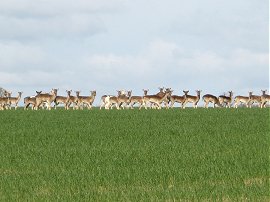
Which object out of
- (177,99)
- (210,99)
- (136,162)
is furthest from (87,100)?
(136,162)

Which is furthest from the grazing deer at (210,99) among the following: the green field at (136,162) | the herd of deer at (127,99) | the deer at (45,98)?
the green field at (136,162)

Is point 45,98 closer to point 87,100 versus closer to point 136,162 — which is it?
point 87,100

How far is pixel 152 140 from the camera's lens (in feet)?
83.3

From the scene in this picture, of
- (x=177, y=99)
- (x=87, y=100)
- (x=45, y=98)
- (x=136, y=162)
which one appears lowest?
(x=136, y=162)

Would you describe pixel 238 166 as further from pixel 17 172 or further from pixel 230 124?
pixel 230 124

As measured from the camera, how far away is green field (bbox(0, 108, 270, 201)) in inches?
538

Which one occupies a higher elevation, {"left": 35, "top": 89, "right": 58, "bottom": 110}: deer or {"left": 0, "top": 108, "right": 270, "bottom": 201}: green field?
{"left": 35, "top": 89, "right": 58, "bottom": 110}: deer

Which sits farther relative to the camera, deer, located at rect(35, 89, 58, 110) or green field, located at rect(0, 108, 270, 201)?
deer, located at rect(35, 89, 58, 110)

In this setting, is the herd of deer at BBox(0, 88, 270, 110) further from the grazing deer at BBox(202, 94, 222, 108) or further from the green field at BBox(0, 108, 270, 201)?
the green field at BBox(0, 108, 270, 201)

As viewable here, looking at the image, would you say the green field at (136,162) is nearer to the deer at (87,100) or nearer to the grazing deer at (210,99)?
the deer at (87,100)

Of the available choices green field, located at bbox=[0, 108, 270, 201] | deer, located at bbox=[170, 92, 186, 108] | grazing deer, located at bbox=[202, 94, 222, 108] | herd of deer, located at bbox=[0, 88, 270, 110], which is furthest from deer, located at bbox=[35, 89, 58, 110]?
green field, located at bbox=[0, 108, 270, 201]

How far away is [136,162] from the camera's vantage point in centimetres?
1892

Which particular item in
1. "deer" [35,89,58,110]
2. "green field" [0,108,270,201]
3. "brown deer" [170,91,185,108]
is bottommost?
"green field" [0,108,270,201]

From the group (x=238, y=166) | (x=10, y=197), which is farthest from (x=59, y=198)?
(x=238, y=166)
